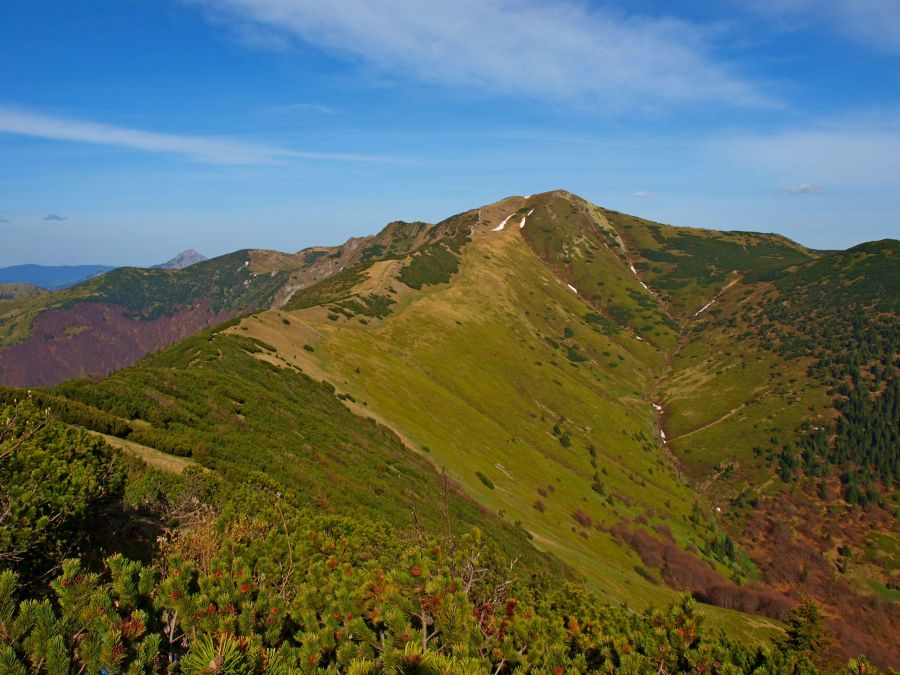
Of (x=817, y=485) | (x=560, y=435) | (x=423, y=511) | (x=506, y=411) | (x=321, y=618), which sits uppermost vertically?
(x=321, y=618)

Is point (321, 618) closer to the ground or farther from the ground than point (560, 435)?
farther from the ground

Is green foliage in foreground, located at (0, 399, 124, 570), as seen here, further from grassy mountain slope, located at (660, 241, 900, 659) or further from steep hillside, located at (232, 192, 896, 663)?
grassy mountain slope, located at (660, 241, 900, 659)

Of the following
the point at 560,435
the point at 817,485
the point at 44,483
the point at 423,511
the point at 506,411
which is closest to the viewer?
the point at 44,483

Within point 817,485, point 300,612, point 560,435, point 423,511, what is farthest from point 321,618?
point 817,485

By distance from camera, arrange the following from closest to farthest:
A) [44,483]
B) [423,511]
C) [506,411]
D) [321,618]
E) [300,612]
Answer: [300,612] < [321,618] < [44,483] < [423,511] < [506,411]

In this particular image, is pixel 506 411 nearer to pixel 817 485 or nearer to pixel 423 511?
pixel 423 511

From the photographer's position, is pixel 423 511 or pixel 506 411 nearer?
pixel 423 511

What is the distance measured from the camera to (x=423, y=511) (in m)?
51.8

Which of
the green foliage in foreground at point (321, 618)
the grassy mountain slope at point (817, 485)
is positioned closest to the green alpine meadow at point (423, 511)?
the green foliage in foreground at point (321, 618)

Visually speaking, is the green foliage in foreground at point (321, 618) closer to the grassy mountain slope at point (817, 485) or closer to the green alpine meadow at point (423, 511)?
the green alpine meadow at point (423, 511)

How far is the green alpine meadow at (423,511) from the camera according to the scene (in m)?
9.81

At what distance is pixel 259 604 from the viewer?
9.92m

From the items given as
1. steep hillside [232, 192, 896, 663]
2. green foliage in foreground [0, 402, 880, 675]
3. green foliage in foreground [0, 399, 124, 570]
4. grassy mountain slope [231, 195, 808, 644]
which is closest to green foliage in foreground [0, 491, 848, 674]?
green foliage in foreground [0, 402, 880, 675]

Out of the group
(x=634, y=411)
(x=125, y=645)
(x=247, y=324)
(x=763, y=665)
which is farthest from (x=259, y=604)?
(x=634, y=411)
